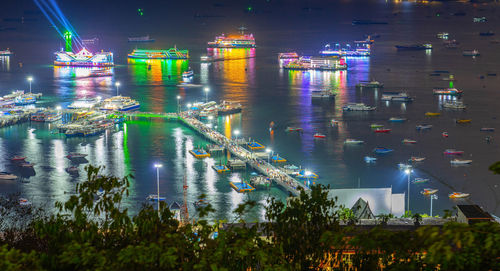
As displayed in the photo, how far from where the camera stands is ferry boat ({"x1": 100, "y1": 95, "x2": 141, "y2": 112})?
20641 mm

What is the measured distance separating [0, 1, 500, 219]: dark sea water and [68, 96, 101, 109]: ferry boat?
3.46ft

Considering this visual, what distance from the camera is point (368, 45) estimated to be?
4212 centimetres

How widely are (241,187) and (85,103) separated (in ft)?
34.4

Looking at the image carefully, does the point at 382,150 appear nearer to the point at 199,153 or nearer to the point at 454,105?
the point at 199,153

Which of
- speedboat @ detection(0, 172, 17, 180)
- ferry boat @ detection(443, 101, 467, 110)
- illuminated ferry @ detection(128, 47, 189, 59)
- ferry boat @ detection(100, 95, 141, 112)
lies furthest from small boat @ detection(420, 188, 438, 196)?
illuminated ferry @ detection(128, 47, 189, 59)

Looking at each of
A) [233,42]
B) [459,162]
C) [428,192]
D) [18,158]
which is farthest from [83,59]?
[428,192]

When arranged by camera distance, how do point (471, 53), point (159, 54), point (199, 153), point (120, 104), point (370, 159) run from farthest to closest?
point (159, 54) → point (471, 53) → point (120, 104) → point (199, 153) → point (370, 159)

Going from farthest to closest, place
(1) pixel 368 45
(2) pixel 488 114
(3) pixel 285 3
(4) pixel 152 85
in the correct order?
(3) pixel 285 3 < (1) pixel 368 45 < (4) pixel 152 85 < (2) pixel 488 114

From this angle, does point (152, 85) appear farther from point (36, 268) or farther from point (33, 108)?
point (36, 268)

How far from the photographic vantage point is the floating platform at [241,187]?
12.2 m

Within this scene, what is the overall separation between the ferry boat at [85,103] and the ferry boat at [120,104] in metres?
0.41

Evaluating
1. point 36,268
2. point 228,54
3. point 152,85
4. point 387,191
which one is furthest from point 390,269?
point 228,54

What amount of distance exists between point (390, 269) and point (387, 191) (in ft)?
21.6

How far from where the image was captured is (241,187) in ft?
40.5
